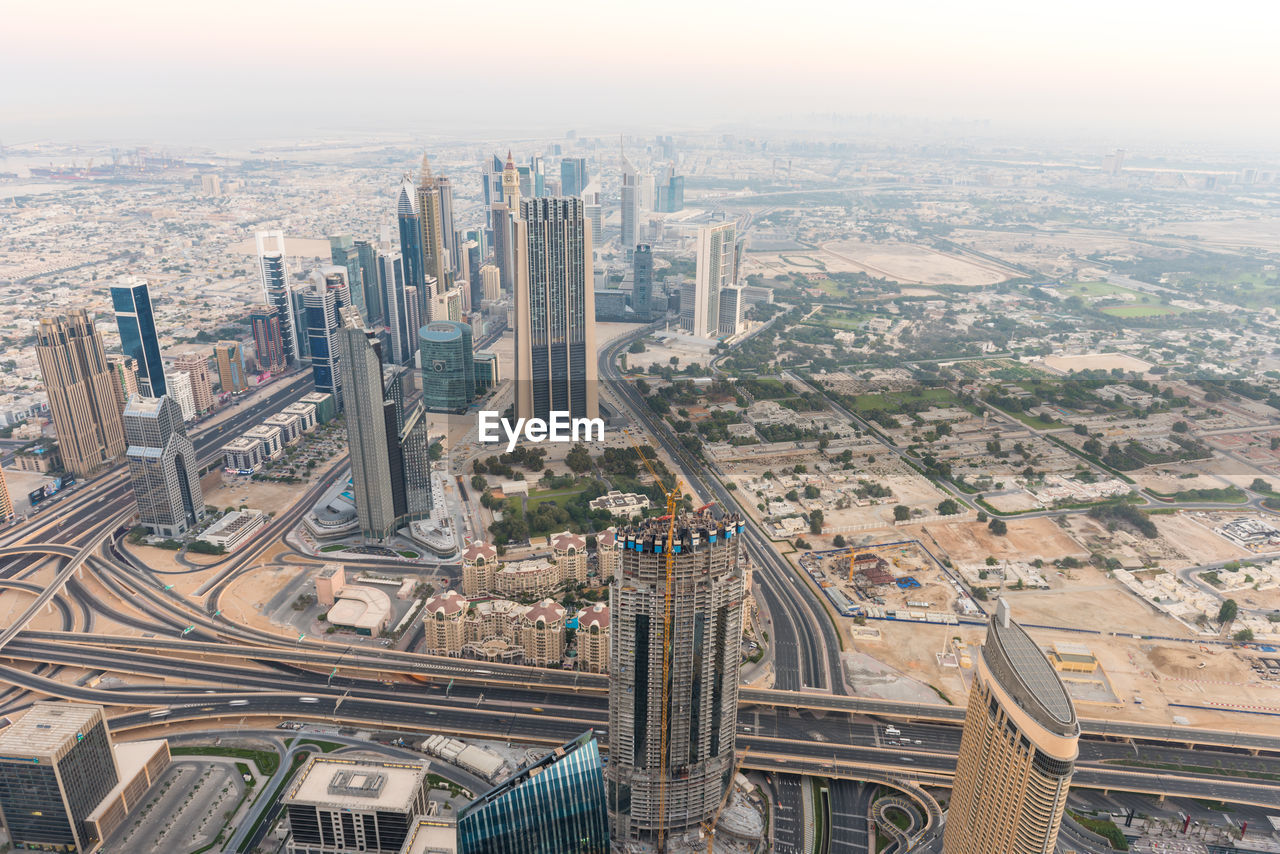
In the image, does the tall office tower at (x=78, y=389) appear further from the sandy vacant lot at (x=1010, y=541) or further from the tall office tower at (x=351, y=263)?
the sandy vacant lot at (x=1010, y=541)

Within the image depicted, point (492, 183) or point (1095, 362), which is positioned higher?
point (492, 183)

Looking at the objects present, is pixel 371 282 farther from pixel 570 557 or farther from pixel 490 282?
pixel 570 557

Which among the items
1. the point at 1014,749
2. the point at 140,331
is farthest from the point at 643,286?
the point at 1014,749

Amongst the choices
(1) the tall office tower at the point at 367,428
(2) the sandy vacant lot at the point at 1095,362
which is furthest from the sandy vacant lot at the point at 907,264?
(1) the tall office tower at the point at 367,428

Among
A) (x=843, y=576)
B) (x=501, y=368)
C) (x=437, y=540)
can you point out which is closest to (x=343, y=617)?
(x=437, y=540)

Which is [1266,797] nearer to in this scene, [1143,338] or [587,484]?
[587,484]

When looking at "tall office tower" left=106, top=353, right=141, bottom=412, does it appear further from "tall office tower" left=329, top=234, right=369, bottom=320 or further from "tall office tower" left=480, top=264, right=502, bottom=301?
"tall office tower" left=480, top=264, right=502, bottom=301
